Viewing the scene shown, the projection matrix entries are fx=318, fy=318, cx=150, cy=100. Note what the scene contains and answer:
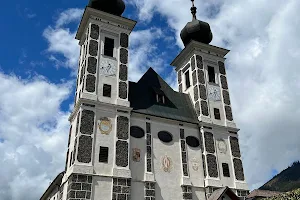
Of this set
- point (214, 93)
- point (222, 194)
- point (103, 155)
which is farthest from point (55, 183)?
point (214, 93)

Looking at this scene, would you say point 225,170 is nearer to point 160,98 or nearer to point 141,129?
point 141,129

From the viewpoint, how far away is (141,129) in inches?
878

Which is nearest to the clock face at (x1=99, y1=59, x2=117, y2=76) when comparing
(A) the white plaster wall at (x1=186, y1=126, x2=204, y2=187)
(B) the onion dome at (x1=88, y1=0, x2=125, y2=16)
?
(B) the onion dome at (x1=88, y1=0, x2=125, y2=16)

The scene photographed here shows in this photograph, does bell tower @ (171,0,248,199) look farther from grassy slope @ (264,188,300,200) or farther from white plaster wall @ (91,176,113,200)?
white plaster wall @ (91,176,113,200)

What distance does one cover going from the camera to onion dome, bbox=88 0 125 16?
25719mm

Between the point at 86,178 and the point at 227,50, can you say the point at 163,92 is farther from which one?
the point at 86,178

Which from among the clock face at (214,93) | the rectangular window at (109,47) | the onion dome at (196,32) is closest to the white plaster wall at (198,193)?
the clock face at (214,93)

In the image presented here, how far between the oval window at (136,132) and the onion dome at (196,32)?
36.7 ft

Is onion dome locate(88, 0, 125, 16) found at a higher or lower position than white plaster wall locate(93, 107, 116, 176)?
higher

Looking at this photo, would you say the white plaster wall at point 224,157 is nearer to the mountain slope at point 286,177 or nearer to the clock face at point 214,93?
the clock face at point 214,93

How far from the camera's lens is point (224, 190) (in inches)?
806

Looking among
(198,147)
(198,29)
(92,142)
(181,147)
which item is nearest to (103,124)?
(92,142)

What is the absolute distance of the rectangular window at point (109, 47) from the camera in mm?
24203

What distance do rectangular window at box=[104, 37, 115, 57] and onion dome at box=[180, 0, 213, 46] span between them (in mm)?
7953
